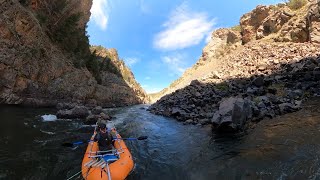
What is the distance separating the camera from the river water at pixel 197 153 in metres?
9.55

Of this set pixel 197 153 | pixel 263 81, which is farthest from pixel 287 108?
pixel 197 153

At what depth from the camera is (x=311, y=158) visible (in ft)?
31.7

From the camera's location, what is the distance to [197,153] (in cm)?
1214

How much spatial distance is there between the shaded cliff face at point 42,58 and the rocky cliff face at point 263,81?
41.9 ft

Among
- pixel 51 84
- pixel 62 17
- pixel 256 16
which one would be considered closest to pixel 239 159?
pixel 51 84

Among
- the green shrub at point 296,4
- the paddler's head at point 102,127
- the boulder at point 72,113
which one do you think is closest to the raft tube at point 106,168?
the paddler's head at point 102,127

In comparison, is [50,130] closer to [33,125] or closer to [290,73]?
[33,125]

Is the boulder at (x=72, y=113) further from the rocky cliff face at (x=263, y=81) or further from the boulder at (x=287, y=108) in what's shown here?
the boulder at (x=287, y=108)

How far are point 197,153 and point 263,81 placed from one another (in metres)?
13.7

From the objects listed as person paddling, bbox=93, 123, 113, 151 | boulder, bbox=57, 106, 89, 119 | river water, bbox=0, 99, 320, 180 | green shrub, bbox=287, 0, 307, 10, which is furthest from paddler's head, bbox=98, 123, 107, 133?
green shrub, bbox=287, 0, 307, 10

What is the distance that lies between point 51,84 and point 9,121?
1582 centimetres

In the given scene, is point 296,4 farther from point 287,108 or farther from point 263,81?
point 287,108

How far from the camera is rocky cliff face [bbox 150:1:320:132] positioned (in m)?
16.0

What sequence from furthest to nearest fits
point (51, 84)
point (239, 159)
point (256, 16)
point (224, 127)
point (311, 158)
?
1. point (256, 16)
2. point (51, 84)
3. point (224, 127)
4. point (239, 159)
5. point (311, 158)
